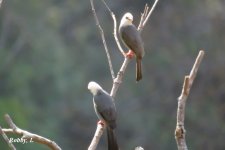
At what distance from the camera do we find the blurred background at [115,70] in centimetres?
2367

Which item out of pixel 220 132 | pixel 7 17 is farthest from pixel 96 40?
pixel 220 132

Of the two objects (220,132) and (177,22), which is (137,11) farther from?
(220,132)

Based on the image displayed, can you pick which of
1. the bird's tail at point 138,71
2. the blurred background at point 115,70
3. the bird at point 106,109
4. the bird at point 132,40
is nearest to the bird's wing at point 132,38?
the bird at point 132,40

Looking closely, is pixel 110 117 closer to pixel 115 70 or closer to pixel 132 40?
pixel 132 40

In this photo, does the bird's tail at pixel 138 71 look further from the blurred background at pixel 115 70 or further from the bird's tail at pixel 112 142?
the blurred background at pixel 115 70

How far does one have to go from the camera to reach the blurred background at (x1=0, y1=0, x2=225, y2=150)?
23.7 meters

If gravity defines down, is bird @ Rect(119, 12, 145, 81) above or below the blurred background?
above

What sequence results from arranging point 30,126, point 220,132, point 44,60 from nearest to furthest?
point 30,126 → point 220,132 → point 44,60

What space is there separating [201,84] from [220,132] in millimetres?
1392

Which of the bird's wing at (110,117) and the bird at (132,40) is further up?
the bird at (132,40)

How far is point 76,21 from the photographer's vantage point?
1031 inches

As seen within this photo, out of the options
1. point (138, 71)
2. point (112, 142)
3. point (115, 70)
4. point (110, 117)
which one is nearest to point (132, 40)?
point (138, 71)

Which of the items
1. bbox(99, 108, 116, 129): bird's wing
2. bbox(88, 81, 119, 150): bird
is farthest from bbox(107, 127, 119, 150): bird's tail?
bbox(99, 108, 116, 129): bird's wing

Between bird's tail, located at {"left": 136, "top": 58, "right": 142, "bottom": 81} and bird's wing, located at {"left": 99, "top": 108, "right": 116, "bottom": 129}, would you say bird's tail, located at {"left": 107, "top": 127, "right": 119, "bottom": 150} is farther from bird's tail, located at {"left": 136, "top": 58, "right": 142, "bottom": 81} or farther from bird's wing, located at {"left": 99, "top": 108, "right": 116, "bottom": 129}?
bird's tail, located at {"left": 136, "top": 58, "right": 142, "bottom": 81}
